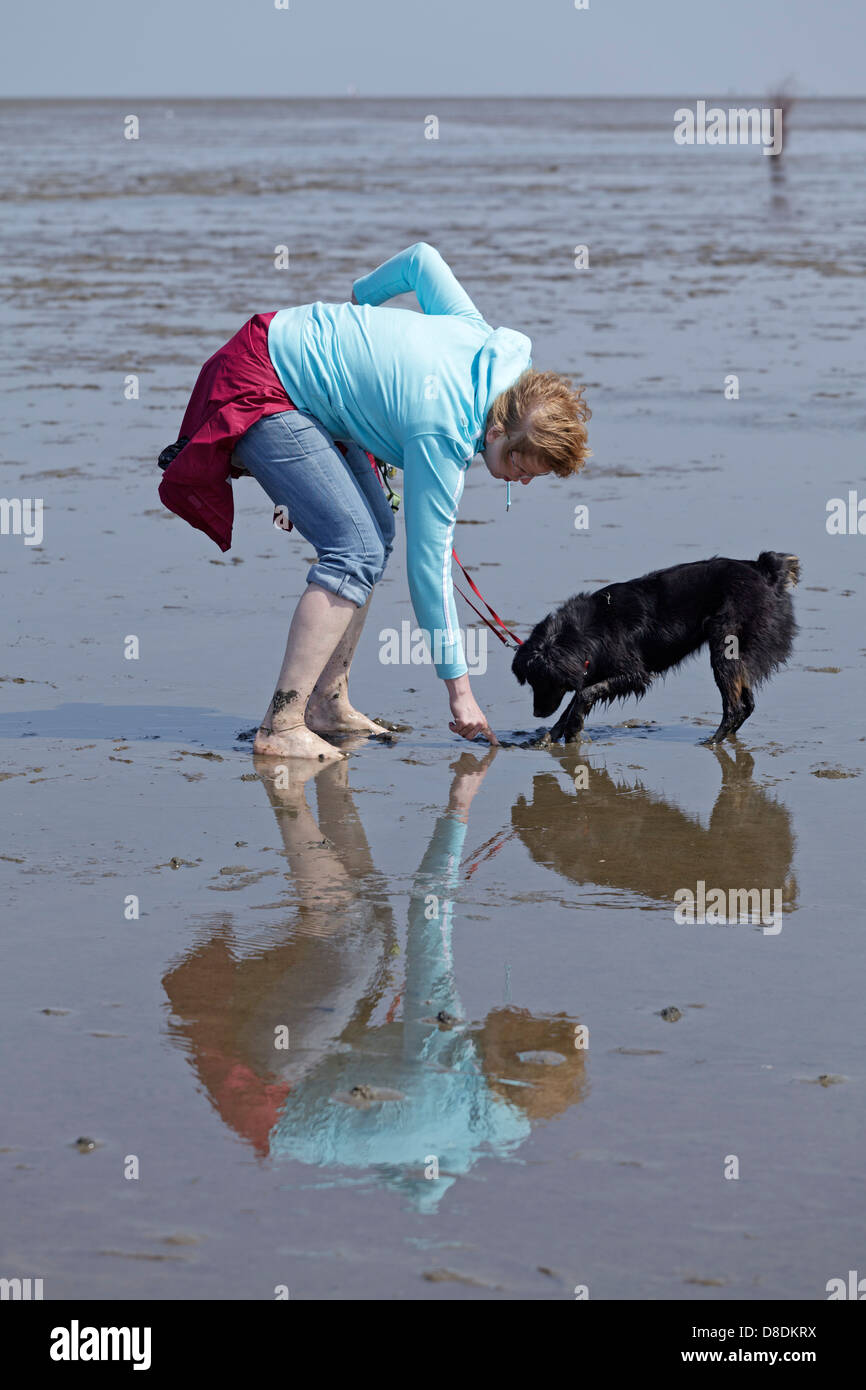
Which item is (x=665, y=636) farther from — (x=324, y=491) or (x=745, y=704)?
(x=324, y=491)

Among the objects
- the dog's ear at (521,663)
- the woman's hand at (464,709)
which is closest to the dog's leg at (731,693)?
the dog's ear at (521,663)

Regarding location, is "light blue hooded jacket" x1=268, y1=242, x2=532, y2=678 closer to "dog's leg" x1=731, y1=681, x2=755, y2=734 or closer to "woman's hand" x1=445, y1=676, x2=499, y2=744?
"woman's hand" x1=445, y1=676, x2=499, y2=744

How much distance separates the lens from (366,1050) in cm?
363

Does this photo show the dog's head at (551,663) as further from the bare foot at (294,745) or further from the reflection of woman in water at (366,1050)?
the reflection of woman in water at (366,1050)

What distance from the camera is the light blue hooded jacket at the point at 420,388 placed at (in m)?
5.00

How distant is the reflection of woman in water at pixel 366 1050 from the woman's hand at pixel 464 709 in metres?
0.86

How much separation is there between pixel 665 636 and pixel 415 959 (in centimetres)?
236

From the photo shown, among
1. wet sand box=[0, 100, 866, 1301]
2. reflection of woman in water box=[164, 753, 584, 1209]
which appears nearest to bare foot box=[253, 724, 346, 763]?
wet sand box=[0, 100, 866, 1301]

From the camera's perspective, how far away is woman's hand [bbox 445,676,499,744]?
5301 millimetres

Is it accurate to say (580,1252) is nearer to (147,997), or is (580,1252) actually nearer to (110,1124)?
(110,1124)

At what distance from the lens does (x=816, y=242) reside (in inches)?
896

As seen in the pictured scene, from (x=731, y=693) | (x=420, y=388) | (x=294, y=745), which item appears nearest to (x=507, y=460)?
(x=420, y=388)

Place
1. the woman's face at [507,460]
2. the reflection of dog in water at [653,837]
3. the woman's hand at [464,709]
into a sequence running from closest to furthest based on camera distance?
the reflection of dog in water at [653,837] < the woman's face at [507,460] < the woman's hand at [464,709]
